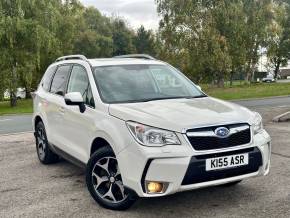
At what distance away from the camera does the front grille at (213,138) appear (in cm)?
433

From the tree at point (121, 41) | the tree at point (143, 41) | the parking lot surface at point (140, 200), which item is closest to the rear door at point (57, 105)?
the parking lot surface at point (140, 200)

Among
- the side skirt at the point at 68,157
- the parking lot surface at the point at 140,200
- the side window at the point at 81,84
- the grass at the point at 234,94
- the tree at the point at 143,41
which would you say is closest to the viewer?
the parking lot surface at the point at 140,200

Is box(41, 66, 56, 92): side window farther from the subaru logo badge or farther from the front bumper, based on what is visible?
the subaru logo badge

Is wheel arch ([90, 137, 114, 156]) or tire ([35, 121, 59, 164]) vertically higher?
wheel arch ([90, 137, 114, 156])

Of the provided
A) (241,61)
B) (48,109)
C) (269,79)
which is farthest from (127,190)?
(269,79)

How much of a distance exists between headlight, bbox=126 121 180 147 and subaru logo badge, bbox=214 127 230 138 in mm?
419

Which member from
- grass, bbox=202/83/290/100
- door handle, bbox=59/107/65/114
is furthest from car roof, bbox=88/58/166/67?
grass, bbox=202/83/290/100

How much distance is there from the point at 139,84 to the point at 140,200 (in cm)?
150

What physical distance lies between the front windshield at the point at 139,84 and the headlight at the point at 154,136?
922mm

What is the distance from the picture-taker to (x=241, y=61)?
44625 millimetres

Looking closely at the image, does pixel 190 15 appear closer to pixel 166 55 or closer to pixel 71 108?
pixel 166 55

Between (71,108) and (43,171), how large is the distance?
1659mm

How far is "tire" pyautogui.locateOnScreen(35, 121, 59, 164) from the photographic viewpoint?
7297 mm

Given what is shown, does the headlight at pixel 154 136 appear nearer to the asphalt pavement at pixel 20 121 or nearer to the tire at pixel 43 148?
the tire at pixel 43 148
